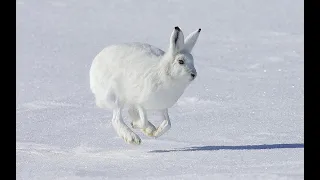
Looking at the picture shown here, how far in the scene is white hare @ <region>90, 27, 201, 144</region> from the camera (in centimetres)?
710

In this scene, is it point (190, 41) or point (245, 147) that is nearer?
point (190, 41)

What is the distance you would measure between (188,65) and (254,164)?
37.7 inches

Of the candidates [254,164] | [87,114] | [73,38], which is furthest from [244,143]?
[73,38]

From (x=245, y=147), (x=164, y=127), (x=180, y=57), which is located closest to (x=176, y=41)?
(x=180, y=57)

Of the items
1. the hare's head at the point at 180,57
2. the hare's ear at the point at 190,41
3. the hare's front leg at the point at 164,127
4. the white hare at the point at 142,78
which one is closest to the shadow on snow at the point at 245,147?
the hare's front leg at the point at 164,127

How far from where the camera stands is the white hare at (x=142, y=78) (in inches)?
280

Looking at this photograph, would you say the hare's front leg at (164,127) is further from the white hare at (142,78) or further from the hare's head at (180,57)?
the hare's head at (180,57)

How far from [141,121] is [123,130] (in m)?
0.17

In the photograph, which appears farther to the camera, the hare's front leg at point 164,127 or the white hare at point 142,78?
the hare's front leg at point 164,127

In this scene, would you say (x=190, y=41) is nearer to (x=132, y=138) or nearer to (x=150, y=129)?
(x=150, y=129)

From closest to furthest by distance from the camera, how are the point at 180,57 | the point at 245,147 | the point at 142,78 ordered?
the point at 180,57 < the point at 142,78 < the point at 245,147

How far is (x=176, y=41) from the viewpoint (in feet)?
23.2

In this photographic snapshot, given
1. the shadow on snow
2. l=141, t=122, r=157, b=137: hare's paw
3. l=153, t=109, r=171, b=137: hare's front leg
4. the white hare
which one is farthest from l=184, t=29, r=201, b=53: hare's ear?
the shadow on snow

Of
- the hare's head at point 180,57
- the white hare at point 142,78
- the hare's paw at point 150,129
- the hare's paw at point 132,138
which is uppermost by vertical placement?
the hare's head at point 180,57
